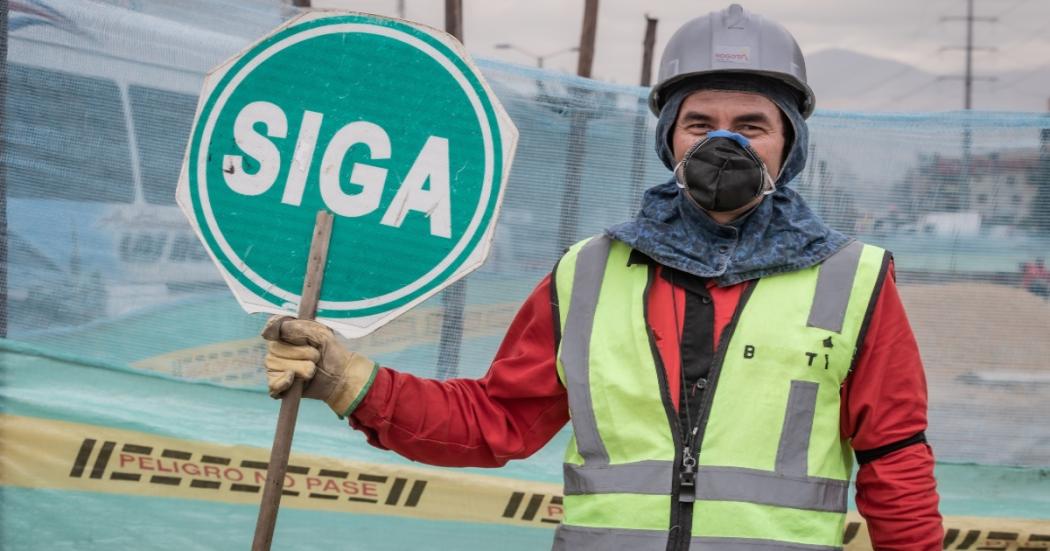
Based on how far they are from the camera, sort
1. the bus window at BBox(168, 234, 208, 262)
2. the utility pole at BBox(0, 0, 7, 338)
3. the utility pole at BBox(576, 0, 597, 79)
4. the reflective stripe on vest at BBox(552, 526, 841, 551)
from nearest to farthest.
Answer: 1. the reflective stripe on vest at BBox(552, 526, 841, 551)
2. the utility pole at BBox(0, 0, 7, 338)
3. the bus window at BBox(168, 234, 208, 262)
4. the utility pole at BBox(576, 0, 597, 79)

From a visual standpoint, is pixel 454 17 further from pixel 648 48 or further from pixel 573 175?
pixel 648 48

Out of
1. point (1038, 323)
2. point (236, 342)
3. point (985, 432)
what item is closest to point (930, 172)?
point (1038, 323)

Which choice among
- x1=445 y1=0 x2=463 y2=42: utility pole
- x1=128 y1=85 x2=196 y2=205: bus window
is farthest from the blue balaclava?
x1=445 y1=0 x2=463 y2=42: utility pole

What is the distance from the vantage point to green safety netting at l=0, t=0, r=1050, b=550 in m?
4.56

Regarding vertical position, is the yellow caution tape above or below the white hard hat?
below

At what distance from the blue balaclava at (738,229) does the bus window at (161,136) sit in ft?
8.57

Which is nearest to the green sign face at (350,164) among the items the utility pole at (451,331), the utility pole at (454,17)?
the utility pole at (451,331)

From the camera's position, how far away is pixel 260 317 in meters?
4.85

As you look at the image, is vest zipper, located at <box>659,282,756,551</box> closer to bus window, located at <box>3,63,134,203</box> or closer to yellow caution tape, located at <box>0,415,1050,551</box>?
yellow caution tape, located at <box>0,415,1050,551</box>

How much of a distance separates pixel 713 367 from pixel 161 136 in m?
3.01

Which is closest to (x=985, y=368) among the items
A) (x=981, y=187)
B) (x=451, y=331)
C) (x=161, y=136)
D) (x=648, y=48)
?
(x=981, y=187)

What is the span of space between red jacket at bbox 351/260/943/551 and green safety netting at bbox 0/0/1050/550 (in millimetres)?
2201

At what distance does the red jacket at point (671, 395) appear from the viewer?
2.39 m

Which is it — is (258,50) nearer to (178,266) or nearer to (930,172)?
(178,266)
